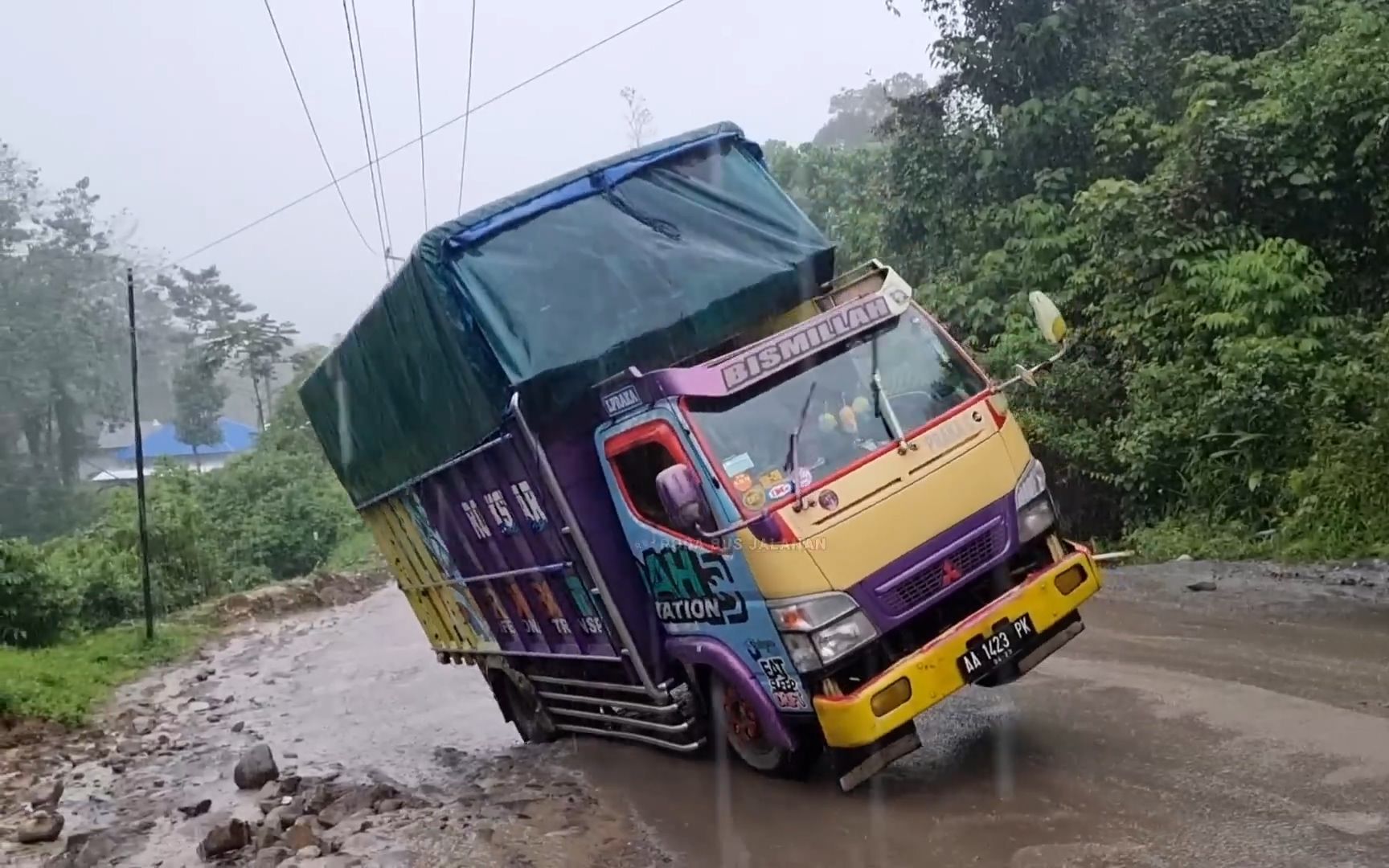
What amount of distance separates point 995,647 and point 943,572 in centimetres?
41

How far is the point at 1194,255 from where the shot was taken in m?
13.6

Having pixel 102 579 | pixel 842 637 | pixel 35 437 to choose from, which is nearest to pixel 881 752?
pixel 842 637

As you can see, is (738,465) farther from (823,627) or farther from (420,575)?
(420,575)

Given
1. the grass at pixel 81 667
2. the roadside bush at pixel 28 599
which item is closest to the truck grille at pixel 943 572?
the grass at pixel 81 667

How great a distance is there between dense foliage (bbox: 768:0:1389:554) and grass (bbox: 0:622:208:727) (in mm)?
11711

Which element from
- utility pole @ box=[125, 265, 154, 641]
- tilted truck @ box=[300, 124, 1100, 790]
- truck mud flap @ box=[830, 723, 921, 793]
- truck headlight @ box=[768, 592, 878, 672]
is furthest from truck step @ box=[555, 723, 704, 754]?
utility pole @ box=[125, 265, 154, 641]

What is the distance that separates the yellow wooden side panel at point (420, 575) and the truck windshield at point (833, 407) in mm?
4211

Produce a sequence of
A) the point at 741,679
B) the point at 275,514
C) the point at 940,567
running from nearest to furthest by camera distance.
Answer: the point at 940,567 → the point at 741,679 → the point at 275,514

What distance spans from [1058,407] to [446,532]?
8.51 metres

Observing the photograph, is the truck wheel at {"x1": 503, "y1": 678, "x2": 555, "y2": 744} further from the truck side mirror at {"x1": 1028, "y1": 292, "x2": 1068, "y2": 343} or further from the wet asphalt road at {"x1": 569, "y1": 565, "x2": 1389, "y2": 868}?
the truck side mirror at {"x1": 1028, "y1": 292, "x2": 1068, "y2": 343}

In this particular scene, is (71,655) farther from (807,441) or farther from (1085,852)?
(1085,852)

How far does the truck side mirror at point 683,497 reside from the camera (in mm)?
5531

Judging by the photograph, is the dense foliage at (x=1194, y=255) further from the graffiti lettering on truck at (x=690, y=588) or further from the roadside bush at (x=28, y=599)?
the roadside bush at (x=28, y=599)

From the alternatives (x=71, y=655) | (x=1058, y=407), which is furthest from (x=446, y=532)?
(x=71, y=655)
